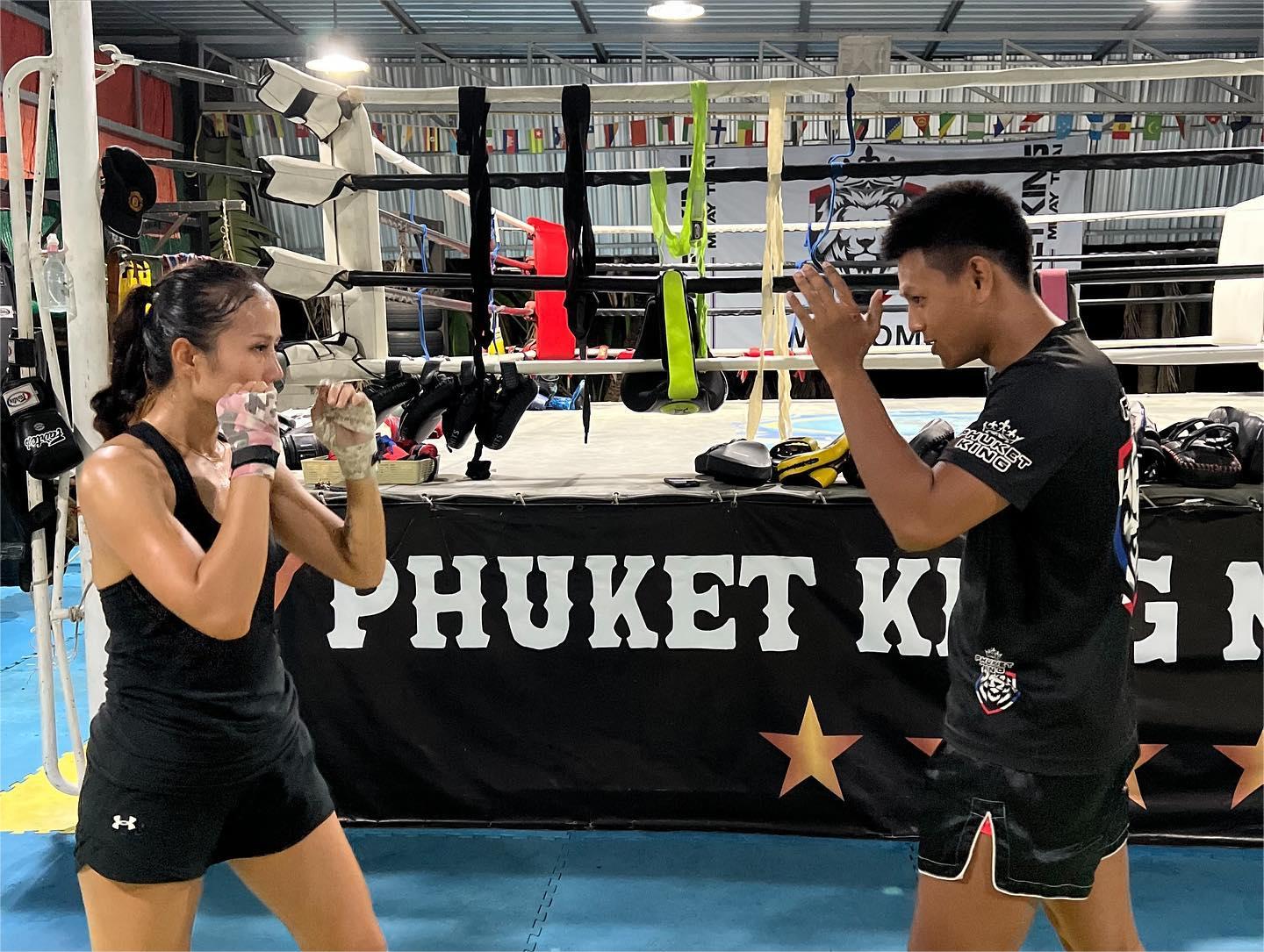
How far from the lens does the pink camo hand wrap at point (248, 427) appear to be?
Answer: 1335 millimetres

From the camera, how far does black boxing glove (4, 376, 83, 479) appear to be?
1.98 m

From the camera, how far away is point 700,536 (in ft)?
8.23

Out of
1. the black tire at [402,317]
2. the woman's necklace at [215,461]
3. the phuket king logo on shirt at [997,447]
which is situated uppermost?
the black tire at [402,317]

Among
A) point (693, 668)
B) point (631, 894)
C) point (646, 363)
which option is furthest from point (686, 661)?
point (646, 363)

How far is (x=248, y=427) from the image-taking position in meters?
1.35

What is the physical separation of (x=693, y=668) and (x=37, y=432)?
4.97ft

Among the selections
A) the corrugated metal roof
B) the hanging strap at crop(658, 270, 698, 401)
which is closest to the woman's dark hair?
the hanging strap at crop(658, 270, 698, 401)

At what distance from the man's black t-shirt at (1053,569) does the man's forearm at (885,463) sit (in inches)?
2.5

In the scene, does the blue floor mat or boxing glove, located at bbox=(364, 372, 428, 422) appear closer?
the blue floor mat

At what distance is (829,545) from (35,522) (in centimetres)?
175

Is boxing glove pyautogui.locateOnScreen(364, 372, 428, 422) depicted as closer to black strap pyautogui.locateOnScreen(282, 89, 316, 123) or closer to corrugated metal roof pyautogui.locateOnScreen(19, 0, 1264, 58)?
black strap pyautogui.locateOnScreen(282, 89, 316, 123)

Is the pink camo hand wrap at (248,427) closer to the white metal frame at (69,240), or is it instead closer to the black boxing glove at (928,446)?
the white metal frame at (69,240)

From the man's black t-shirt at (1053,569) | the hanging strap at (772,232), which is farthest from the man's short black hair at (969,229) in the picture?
the hanging strap at (772,232)

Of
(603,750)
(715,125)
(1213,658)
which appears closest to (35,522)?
(603,750)
